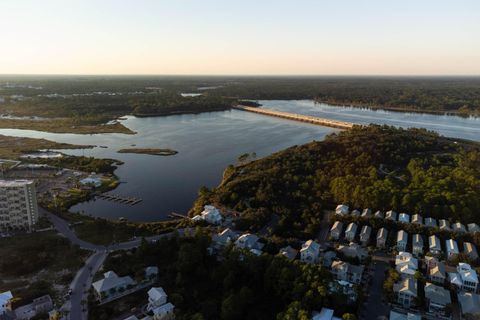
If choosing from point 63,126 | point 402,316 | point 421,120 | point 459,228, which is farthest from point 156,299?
point 421,120

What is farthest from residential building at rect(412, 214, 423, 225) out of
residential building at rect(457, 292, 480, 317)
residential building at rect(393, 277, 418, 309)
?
residential building at rect(393, 277, 418, 309)

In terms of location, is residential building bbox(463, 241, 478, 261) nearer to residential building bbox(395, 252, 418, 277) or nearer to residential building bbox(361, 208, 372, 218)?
residential building bbox(395, 252, 418, 277)

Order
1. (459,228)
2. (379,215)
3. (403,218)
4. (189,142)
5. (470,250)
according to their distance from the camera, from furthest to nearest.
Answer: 1. (189,142)
2. (379,215)
3. (403,218)
4. (459,228)
5. (470,250)

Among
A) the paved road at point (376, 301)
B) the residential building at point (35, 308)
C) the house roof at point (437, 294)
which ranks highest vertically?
the house roof at point (437, 294)

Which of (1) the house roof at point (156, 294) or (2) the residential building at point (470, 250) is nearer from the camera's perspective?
(1) the house roof at point (156, 294)

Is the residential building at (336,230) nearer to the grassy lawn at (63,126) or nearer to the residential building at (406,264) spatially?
the residential building at (406,264)

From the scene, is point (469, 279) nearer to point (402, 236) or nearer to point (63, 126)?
point (402, 236)

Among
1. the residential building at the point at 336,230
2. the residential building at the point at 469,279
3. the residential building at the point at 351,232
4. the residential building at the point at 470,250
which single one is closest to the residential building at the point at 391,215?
the residential building at the point at 351,232
